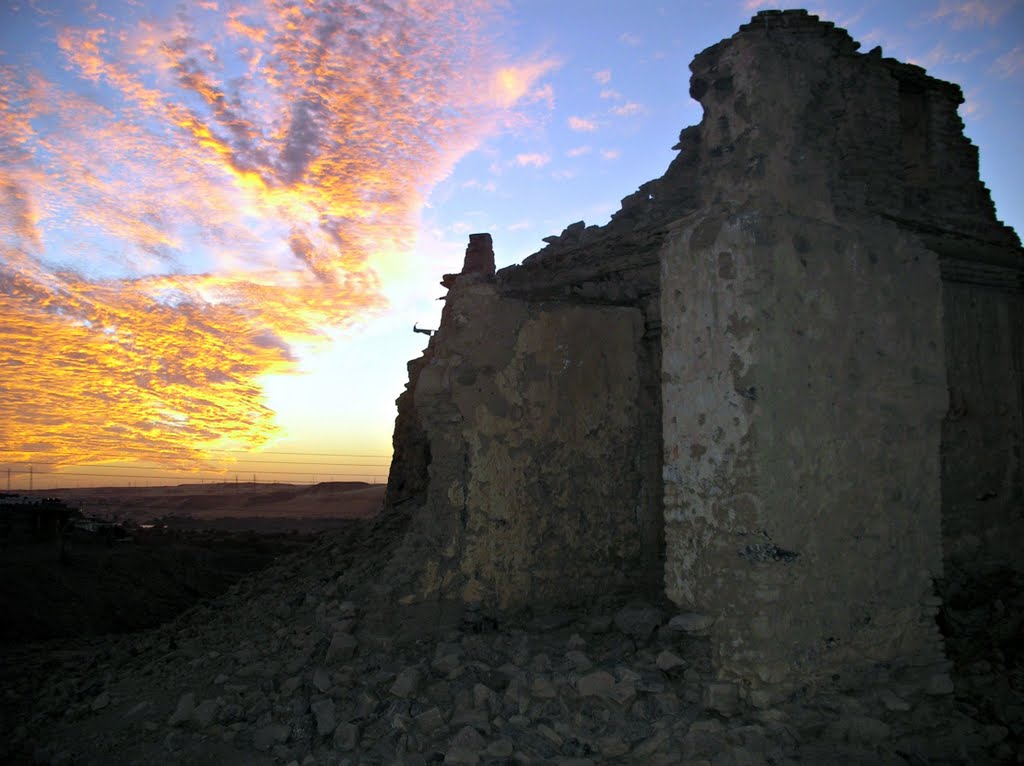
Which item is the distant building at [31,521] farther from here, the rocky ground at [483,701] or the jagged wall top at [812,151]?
the jagged wall top at [812,151]

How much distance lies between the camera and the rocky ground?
12.0 ft

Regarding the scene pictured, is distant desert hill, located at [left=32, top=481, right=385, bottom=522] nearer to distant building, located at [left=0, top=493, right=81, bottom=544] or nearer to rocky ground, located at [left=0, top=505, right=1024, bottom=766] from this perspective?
distant building, located at [left=0, top=493, right=81, bottom=544]

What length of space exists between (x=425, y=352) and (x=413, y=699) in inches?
205

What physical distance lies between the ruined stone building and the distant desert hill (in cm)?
2072

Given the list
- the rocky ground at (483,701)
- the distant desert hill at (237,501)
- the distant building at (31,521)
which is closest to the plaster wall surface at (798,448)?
the rocky ground at (483,701)

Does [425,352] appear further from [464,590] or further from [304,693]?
[304,693]

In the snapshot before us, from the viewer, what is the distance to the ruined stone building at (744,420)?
154 inches

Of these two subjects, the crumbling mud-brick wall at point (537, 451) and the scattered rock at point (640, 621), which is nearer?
the scattered rock at point (640, 621)

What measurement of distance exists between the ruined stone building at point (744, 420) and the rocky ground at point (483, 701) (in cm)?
22

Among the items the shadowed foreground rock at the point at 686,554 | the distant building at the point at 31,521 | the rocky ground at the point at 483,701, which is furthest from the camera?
the distant building at the point at 31,521

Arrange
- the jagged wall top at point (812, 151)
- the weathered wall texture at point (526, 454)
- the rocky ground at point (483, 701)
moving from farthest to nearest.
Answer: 1. the weathered wall texture at point (526, 454)
2. the jagged wall top at point (812, 151)
3. the rocky ground at point (483, 701)

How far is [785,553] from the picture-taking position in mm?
3844

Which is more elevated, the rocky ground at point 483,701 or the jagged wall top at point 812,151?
the jagged wall top at point 812,151

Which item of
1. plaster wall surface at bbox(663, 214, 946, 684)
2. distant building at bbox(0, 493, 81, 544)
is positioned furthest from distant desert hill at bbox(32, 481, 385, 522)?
plaster wall surface at bbox(663, 214, 946, 684)
